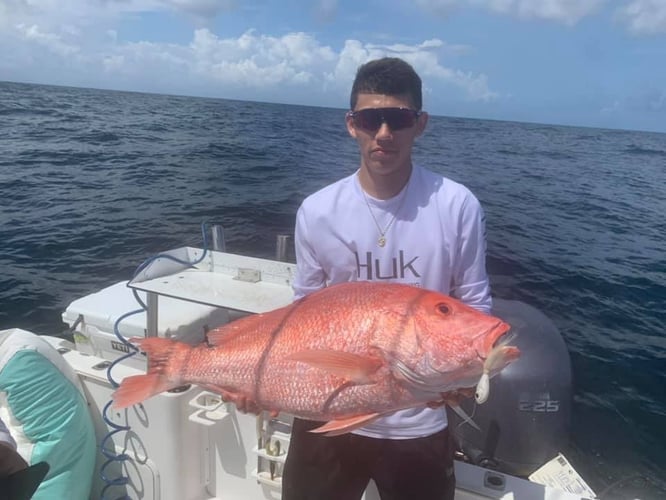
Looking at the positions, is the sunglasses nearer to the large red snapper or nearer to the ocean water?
the large red snapper

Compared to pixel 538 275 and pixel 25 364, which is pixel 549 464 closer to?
pixel 25 364

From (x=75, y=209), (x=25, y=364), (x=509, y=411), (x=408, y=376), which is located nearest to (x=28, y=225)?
(x=75, y=209)

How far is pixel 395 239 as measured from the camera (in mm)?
2211

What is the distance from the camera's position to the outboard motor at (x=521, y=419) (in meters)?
3.64

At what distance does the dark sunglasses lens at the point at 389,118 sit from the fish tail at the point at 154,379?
1.18 meters

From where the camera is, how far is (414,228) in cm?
219

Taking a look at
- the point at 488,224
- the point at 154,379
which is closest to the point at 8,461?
the point at 154,379

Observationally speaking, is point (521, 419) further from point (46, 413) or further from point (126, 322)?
point (46, 413)

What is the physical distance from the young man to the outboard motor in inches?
60.8

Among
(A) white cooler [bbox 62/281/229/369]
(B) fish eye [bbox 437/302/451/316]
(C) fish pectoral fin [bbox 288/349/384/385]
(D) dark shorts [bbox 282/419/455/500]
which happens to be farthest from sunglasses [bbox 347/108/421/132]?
(A) white cooler [bbox 62/281/229/369]

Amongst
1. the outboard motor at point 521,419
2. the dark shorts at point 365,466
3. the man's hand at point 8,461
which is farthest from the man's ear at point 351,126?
the outboard motor at point 521,419

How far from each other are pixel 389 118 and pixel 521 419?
2.57 meters

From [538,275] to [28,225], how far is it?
12143mm

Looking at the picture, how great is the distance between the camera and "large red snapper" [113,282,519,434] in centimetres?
169
